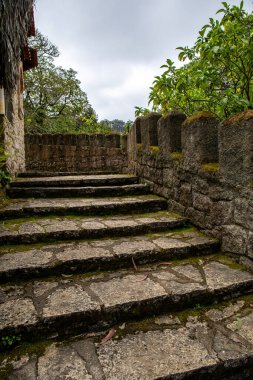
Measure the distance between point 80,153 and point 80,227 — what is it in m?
5.09

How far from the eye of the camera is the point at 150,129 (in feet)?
12.2

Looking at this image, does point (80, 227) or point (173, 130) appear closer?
point (80, 227)

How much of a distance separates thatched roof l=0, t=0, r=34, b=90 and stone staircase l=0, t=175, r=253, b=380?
1558 millimetres

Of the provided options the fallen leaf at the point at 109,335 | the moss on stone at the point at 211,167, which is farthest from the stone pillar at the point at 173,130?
the fallen leaf at the point at 109,335

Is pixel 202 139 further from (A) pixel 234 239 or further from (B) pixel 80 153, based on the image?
(B) pixel 80 153

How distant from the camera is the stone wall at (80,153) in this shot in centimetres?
692

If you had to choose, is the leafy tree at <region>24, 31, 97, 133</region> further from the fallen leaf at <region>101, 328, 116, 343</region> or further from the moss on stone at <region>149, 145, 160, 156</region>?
the fallen leaf at <region>101, 328, 116, 343</region>

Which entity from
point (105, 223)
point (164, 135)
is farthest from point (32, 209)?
point (164, 135)

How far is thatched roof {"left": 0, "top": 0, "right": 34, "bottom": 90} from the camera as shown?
2.46 meters

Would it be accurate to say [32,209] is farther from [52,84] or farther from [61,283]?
[52,84]

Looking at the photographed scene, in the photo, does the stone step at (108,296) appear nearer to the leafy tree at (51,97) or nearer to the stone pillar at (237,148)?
the stone pillar at (237,148)

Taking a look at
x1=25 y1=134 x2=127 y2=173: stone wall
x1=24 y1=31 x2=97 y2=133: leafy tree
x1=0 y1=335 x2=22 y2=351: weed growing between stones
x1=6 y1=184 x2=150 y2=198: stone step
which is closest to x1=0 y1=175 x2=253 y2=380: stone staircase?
x1=0 y1=335 x2=22 y2=351: weed growing between stones

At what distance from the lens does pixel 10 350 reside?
1.33 metres

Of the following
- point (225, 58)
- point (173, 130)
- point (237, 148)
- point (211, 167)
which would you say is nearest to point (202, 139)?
point (211, 167)
